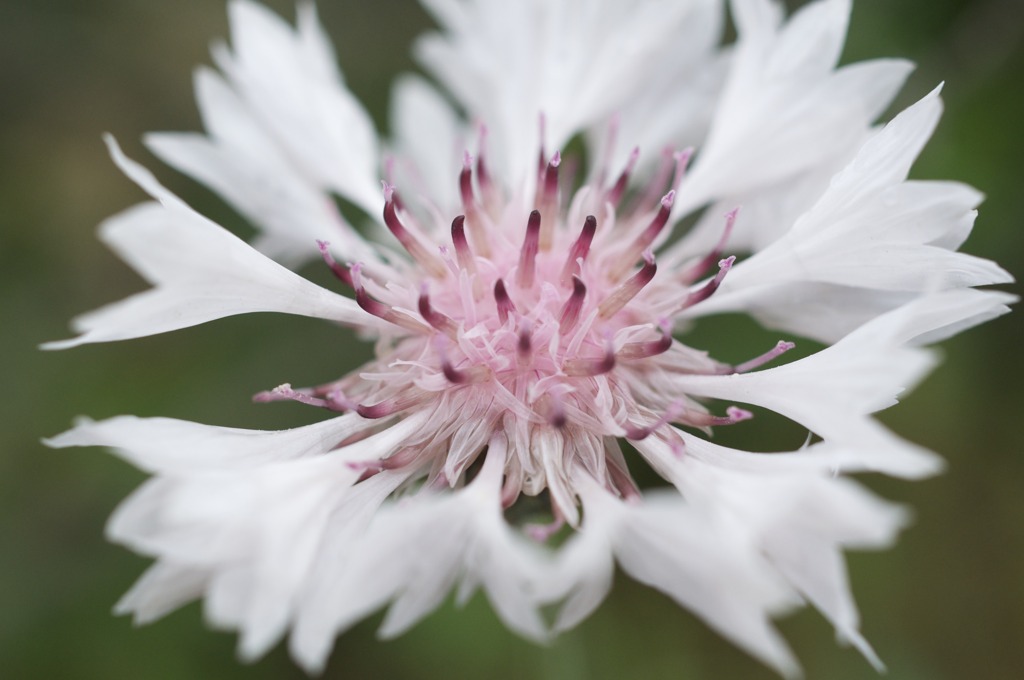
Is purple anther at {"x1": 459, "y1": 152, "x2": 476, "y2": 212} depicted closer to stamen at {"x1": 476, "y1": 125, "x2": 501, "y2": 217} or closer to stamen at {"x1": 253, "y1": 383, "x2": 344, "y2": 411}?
stamen at {"x1": 476, "y1": 125, "x2": 501, "y2": 217}

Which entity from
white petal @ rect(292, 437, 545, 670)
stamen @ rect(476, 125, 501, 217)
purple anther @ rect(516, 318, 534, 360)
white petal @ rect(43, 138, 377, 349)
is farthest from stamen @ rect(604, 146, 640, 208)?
white petal @ rect(292, 437, 545, 670)

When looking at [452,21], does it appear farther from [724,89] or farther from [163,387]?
[163,387]

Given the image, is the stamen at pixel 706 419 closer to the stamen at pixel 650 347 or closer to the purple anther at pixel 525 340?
the stamen at pixel 650 347

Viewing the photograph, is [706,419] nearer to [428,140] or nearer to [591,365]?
[591,365]

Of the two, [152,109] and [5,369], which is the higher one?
[152,109]

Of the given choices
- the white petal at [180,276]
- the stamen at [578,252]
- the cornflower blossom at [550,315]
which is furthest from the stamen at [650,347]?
the white petal at [180,276]

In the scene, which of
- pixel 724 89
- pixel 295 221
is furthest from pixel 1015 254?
pixel 295 221

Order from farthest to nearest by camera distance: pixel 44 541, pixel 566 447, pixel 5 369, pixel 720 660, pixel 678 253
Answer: pixel 5 369
pixel 44 541
pixel 720 660
pixel 678 253
pixel 566 447

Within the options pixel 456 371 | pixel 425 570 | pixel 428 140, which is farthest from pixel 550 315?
pixel 428 140
